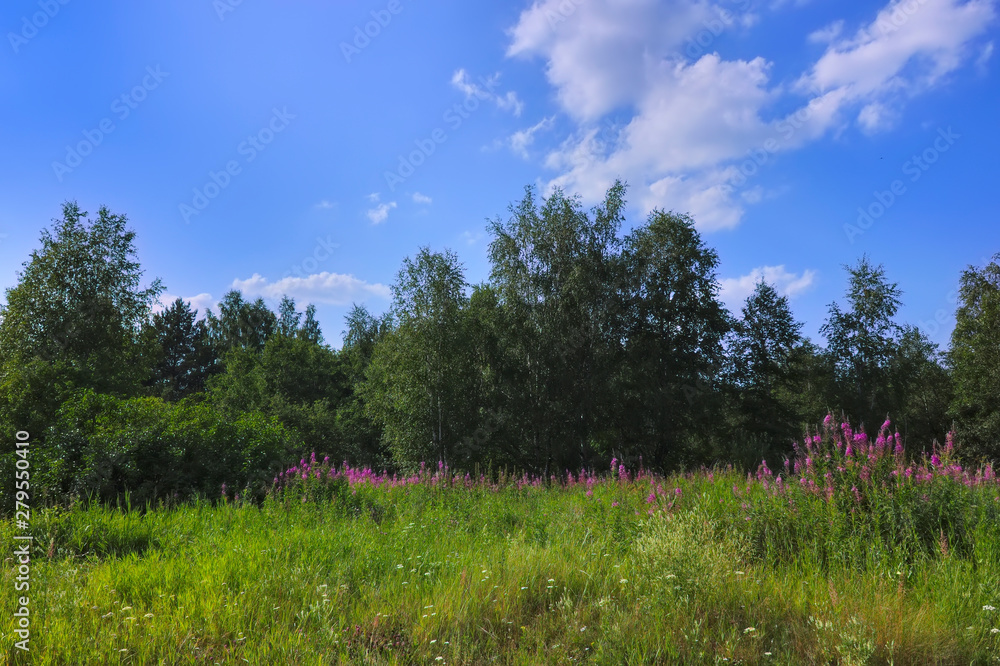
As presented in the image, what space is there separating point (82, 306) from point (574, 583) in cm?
2701

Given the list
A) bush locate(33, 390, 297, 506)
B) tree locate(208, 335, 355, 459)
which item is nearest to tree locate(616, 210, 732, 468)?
tree locate(208, 335, 355, 459)

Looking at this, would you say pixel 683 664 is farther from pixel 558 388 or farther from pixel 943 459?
pixel 558 388

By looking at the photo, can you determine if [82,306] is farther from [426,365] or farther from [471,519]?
[471,519]

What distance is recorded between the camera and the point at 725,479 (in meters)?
8.37

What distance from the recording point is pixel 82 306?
2352 cm

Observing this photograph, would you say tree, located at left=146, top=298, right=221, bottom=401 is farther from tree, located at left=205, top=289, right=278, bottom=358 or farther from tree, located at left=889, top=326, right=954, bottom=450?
tree, located at left=889, top=326, right=954, bottom=450

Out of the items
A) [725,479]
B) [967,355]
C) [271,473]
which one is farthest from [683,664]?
[967,355]

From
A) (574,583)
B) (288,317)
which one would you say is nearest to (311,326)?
(288,317)

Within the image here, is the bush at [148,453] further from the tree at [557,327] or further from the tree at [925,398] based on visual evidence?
the tree at [925,398]

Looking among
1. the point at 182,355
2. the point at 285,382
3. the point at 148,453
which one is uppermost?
the point at 182,355

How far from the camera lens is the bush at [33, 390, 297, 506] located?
8430mm

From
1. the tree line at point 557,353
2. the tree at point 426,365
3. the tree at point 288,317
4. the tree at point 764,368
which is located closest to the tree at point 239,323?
the tree at point 288,317

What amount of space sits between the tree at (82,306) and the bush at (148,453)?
11.7 m

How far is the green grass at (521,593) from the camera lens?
3.47m
